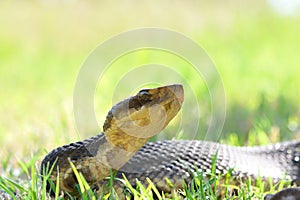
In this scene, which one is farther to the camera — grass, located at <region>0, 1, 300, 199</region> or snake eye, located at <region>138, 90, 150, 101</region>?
grass, located at <region>0, 1, 300, 199</region>

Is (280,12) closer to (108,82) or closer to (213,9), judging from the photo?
(213,9)

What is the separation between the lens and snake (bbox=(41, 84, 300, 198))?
8.82 feet

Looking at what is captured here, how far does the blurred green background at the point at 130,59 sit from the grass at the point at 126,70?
2 cm

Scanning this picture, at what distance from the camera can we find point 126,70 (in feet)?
27.9

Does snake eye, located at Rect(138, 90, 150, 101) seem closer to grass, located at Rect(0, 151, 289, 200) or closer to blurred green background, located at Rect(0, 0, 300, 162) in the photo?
grass, located at Rect(0, 151, 289, 200)

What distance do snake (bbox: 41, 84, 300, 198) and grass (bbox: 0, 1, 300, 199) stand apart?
14cm

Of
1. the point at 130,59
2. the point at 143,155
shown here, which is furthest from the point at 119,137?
the point at 130,59

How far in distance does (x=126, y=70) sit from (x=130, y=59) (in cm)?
92

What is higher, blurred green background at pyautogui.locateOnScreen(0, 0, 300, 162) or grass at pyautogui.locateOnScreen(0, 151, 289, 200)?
blurred green background at pyautogui.locateOnScreen(0, 0, 300, 162)

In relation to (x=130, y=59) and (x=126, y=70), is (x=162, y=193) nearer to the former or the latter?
(x=126, y=70)

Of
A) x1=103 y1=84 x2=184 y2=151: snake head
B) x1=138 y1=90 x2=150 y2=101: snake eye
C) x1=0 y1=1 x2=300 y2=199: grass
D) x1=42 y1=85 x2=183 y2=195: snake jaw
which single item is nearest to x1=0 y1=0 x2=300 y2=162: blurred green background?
x1=0 y1=1 x2=300 y2=199: grass

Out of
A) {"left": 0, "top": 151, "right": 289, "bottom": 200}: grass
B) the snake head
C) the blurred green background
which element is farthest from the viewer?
the blurred green background

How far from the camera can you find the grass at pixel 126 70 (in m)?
4.47

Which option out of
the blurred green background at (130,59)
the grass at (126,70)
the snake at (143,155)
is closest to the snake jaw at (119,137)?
the snake at (143,155)
